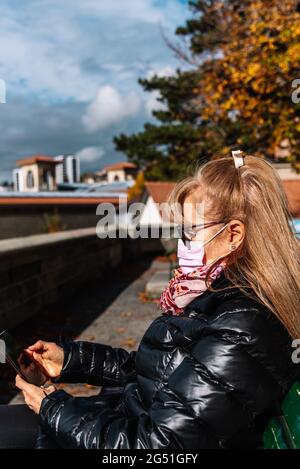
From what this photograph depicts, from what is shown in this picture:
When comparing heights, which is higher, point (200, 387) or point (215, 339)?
point (215, 339)

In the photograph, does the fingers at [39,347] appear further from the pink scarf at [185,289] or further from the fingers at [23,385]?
the pink scarf at [185,289]

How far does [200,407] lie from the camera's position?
4.92 feet

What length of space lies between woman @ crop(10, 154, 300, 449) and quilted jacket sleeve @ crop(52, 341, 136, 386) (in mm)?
165

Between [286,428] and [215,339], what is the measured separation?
340 millimetres

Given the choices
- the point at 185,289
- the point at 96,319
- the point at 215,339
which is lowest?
the point at 96,319

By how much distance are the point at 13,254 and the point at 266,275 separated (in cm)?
417

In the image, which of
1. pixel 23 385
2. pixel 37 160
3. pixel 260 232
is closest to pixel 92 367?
pixel 23 385

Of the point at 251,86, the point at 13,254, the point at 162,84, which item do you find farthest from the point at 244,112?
the point at 162,84

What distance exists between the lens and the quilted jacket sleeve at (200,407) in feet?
4.92

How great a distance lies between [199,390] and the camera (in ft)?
5.00

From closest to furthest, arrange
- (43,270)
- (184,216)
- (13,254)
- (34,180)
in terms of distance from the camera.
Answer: (184,216)
(13,254)
(43,270)
(34,180)

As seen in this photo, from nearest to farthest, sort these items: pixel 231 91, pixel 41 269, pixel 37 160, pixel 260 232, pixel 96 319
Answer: pixel 260 232
pixel 41 269
pixel 96 319
pixel 231 91
pixel 37 160

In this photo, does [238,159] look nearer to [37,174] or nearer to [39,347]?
[39,347]
